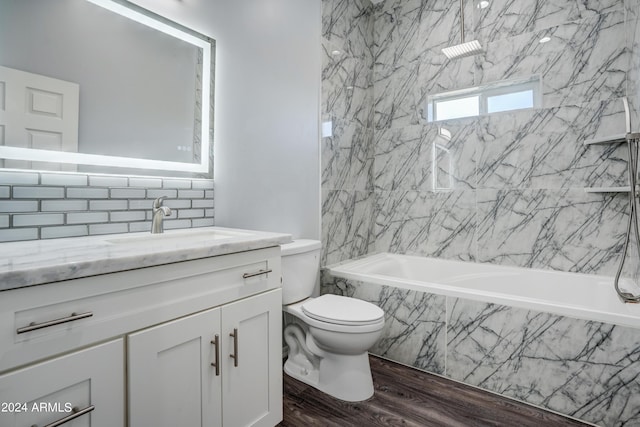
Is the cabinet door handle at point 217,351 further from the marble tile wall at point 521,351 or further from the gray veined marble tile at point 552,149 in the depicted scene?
the gray veined marble tile at point 552,149

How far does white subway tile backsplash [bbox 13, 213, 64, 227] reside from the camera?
47.0 inches

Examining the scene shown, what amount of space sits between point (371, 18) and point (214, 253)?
296 cm

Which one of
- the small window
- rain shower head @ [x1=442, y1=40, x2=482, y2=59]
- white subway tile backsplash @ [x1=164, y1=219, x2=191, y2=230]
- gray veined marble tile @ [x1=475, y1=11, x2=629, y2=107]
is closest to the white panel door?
white subway tile backsplash @ [x1=164, y1=219, x2=191, y2=230]

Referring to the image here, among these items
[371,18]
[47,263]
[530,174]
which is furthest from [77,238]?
[371,18]

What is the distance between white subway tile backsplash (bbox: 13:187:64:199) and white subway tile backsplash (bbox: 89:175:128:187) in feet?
0.39

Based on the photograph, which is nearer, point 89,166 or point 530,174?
point 89,166

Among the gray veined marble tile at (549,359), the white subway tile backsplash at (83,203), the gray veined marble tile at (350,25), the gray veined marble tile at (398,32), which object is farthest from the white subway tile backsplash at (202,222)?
the gray veined marble tile at (398,32)

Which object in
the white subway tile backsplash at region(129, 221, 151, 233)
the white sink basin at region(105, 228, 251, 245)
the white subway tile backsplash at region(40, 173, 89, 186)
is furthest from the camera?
the white subway tile backsplash at region(129, 221, 151, 233)

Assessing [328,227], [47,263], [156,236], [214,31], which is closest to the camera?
[47,263]

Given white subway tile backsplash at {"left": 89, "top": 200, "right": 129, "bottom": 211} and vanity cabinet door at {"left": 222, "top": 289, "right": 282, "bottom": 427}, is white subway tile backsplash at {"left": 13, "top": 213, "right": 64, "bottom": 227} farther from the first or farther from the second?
vanity cabinet door at {"left": 222, "top": 289, "right": 282, "bottom": 427}

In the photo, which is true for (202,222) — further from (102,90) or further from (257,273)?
(102,90)

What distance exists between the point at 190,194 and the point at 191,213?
104 millimetres

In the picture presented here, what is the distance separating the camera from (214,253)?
115cm

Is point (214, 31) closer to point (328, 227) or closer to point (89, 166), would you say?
point (89, 166)
